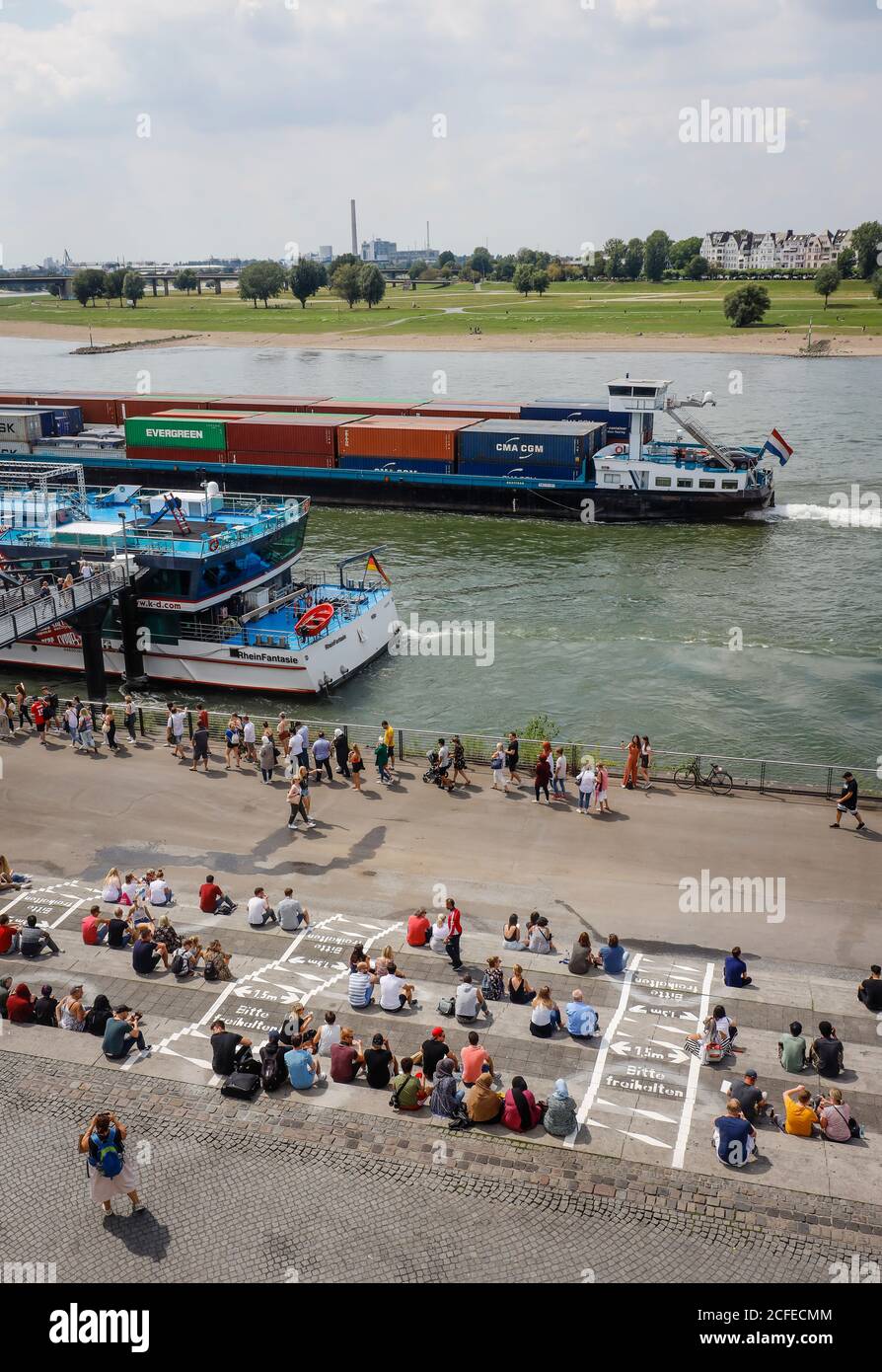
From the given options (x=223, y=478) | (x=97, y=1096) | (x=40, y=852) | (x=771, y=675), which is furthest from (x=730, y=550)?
(x=97, y=1096)

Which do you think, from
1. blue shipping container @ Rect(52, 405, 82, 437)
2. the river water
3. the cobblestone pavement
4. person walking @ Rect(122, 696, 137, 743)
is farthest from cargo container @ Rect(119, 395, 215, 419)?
the cobblestone pavement

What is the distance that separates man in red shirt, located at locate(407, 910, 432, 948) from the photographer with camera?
4.92 meters

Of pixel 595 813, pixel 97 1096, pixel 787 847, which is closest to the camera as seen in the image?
pixel 97 1096

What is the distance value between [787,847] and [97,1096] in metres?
14.3

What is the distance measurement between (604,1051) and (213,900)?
7.78m

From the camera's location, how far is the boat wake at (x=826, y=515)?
215 feet

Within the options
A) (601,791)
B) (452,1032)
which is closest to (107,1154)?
(452,1032)

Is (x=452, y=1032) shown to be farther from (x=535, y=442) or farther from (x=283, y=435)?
(x=283, y=435)

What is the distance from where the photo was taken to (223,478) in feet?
258

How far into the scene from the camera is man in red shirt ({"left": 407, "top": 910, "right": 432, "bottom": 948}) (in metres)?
19.9

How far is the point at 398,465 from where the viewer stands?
7481cm

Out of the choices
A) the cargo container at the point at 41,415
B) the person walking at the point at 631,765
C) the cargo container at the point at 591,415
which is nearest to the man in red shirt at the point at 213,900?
the person walking at the point at 631,765

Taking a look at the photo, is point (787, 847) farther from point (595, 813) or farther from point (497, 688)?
point (497, 688)

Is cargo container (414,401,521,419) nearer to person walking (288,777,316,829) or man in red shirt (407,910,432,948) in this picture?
person walking (288,777,316,829)
